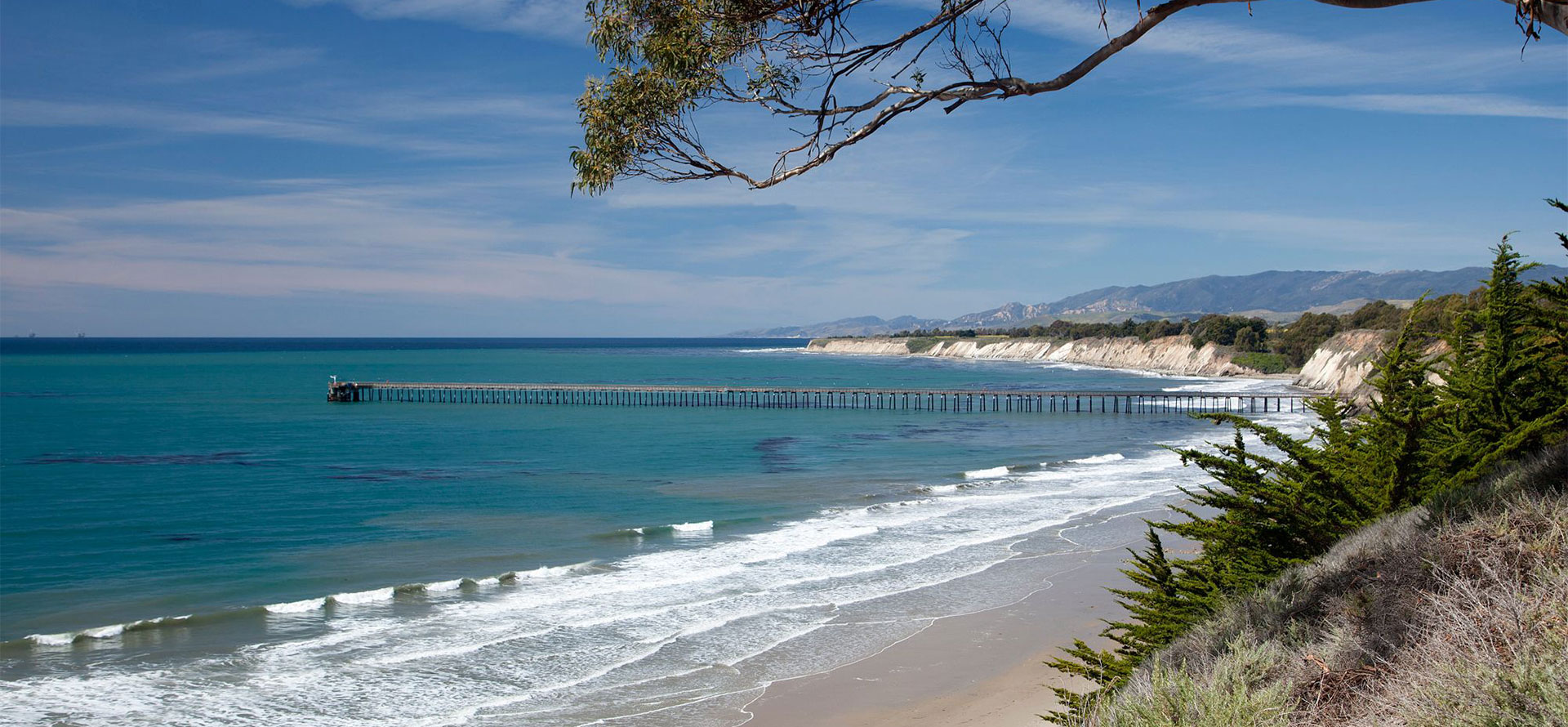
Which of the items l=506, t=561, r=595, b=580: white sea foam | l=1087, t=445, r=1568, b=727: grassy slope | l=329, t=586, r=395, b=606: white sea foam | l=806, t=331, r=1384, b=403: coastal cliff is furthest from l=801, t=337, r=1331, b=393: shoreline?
l=1087, t=445, r=1568, b=727: grassy slope

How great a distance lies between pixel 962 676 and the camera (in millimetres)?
11672

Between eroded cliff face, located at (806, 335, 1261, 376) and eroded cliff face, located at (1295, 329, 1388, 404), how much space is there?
2107 cm

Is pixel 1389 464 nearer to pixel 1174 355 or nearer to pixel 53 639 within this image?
pixel 53 639

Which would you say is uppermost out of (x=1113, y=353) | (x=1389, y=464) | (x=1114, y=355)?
(x=1389, y=464)

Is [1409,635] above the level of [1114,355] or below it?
above

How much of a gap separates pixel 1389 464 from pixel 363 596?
14073 mm

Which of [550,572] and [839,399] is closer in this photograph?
[550,572]

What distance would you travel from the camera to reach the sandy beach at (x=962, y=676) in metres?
10.4

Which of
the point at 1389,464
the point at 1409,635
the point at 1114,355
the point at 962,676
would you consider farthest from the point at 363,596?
the point at 1114,355

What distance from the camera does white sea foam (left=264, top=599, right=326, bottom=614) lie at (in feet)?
50.3

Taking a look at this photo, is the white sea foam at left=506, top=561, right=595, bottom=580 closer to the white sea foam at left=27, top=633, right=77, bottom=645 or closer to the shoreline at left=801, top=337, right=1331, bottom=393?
the white sea foam at left=27, top=633, right=77, bottom=645

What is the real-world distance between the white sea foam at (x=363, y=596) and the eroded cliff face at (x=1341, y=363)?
56.1 metres

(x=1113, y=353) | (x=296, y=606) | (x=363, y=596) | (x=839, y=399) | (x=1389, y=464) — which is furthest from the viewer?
(x=1113, y=353)

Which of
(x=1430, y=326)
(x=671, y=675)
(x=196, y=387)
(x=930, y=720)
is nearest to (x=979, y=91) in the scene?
(x=930, y=720)
